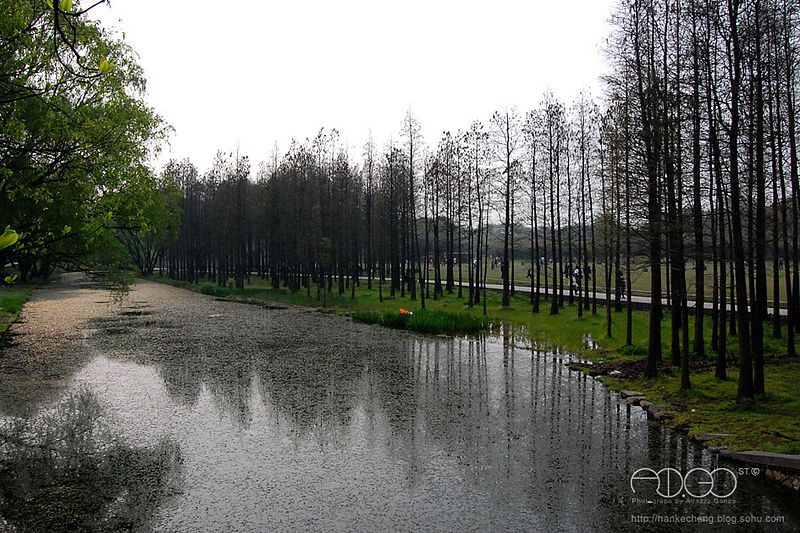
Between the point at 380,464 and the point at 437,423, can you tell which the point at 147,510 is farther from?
the point at 437,423

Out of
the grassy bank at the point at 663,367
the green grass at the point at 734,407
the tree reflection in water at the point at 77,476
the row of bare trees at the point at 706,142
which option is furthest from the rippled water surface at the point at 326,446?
the row of bare trees at the point at 706,142

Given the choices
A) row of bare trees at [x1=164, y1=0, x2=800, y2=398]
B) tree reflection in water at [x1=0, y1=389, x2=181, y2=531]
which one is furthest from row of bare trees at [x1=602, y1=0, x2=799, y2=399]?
tree reflection in water at [x1=0, y1=389, x2=181, y2=531]

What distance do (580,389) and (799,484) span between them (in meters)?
6.24

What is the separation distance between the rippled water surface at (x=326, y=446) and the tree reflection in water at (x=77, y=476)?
3 centimetres

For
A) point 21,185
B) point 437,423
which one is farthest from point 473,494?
point 21,185

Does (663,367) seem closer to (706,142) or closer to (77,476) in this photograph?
(706,142)

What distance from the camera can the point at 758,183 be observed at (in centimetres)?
1021

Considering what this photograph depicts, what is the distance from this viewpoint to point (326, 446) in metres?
9.50

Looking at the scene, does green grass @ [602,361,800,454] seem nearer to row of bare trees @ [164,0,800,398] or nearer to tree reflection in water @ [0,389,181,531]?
row of bare trees @ [164,0,800,398]

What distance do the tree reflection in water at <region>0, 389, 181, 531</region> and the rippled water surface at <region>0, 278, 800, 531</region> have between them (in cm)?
3

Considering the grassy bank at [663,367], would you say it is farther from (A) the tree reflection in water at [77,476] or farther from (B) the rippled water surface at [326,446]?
(A) the tree reflection in water at [77,476]

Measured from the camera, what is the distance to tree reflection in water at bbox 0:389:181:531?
22.0 ft

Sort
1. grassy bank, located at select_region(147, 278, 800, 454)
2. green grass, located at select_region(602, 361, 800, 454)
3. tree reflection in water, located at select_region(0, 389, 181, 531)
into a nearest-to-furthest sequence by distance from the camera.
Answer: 1. tree reflection in water, located at select_region(0, 389, 181, 531)
2. green grass, located at select_region(602, 361, 800, 454)
3. grassy bank, located at select_region(147, 278, 800, 454)

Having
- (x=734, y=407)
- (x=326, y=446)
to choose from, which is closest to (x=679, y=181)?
(x=734, y=407)
